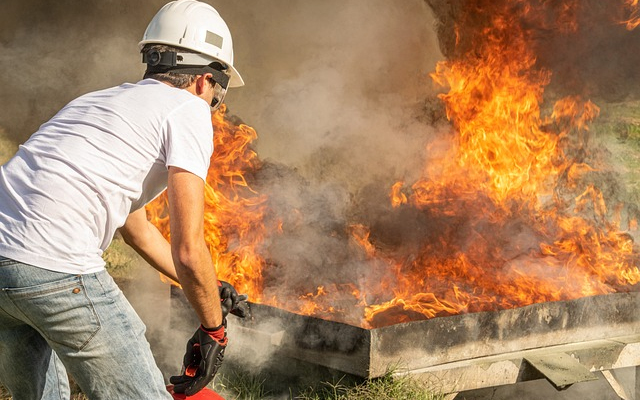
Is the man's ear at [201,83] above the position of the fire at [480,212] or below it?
above

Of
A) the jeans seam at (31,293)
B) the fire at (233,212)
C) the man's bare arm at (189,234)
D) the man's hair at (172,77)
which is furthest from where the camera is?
the fire at (233,212)

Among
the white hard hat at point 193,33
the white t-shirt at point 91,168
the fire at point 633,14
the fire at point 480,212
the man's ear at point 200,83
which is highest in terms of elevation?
the fire at point 633,14

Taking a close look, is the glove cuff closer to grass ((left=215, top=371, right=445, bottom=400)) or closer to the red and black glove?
the red and black glove

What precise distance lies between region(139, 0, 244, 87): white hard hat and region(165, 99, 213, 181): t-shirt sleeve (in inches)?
18.6

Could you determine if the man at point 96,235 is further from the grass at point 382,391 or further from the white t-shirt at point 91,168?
the grass at point 382,391

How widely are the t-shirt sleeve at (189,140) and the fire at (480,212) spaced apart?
3.33 metres

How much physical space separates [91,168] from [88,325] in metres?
0.53

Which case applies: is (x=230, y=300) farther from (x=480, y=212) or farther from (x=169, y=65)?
(x=480, y=212)

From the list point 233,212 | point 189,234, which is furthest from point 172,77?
point 233,212

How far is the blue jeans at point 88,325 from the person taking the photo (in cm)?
233

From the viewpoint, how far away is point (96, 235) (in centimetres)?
248

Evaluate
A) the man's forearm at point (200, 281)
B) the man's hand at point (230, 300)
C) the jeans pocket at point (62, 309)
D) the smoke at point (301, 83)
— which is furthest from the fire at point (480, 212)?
the jeans pocket at point (62, 309)

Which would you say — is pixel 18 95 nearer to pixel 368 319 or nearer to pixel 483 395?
pixel 368 319

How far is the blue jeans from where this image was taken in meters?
2.33
